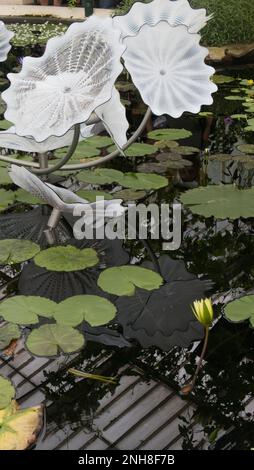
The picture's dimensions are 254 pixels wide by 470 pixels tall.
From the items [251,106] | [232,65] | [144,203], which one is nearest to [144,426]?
[144,203]

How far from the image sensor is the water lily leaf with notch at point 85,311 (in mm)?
1734

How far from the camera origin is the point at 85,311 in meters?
1.77

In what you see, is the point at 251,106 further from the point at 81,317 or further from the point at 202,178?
the point at 81,317

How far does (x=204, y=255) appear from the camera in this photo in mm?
2164

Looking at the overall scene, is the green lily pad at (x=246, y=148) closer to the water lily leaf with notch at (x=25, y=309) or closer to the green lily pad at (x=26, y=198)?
the green lily pad at (x=26, y=198)

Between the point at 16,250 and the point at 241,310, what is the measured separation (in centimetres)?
79

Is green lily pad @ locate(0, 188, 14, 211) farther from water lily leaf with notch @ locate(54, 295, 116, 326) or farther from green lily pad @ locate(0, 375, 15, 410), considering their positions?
green lily pad @ locate(0, 375, 15, 410)

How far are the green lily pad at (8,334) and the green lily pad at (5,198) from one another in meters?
0.82

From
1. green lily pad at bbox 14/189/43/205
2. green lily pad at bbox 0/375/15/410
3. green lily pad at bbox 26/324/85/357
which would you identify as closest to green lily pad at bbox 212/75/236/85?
green lily pad at bbox 14/189/43/205

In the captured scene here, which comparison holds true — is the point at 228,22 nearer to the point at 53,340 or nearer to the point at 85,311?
the point at 85,311

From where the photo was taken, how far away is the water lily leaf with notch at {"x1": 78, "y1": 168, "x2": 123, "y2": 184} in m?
2.70

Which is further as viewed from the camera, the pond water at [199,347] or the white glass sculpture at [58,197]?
the white glass sculpture at [58,197]

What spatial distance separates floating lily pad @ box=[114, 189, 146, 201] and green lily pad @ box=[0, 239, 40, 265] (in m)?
0.52

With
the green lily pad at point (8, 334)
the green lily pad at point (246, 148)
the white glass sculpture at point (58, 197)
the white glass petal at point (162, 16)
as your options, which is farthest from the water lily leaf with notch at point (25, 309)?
the green lily pad at point (246, 148)
